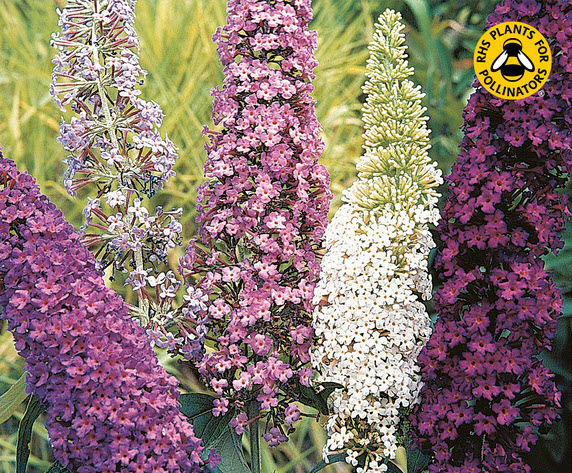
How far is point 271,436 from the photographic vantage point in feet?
3.37

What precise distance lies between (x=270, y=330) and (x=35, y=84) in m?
1.45

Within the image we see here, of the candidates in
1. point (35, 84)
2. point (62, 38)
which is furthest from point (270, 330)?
point (35, 84)

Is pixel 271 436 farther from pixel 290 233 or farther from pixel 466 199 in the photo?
pixel 466 199

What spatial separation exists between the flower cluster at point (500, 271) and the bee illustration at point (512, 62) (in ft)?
0.11

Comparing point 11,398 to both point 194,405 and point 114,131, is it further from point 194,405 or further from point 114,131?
point 114,131

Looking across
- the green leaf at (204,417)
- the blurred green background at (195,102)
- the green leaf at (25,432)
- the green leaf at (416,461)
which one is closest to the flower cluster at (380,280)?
the green leaf at (416,461)

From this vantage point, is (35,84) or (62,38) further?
(35,84)

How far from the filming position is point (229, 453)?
107 cm

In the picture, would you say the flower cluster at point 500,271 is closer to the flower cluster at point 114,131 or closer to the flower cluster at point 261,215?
the flower cluster at point 261,215

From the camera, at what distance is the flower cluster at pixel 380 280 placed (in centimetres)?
99

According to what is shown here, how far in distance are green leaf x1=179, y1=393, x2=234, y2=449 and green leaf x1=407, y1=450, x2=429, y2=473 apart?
0.26 meters

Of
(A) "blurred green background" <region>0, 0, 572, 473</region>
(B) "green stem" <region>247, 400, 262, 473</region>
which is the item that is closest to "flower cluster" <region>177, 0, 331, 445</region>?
(B) "green stem" <region>247, 400, 262, 473</region>

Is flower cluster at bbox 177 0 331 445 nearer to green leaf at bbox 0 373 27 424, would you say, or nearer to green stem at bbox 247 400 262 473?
green stem at bbox 247 400 262 473

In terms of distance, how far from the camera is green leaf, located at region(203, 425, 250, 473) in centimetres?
104
